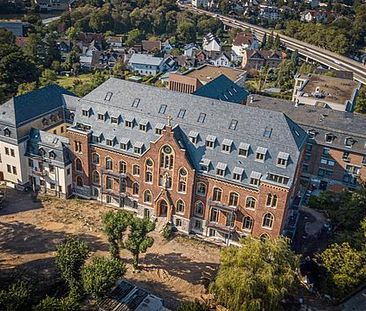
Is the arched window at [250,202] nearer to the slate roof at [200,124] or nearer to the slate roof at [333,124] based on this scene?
the slate roof at [200,124]

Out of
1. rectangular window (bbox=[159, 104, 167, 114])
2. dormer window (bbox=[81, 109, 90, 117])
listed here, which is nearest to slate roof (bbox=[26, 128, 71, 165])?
dormer window (bbox=[81, 109, 90, 117])

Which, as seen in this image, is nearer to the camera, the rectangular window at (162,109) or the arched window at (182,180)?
the arched window at (182,180)

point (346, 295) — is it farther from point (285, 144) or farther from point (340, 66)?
point (340, 66)

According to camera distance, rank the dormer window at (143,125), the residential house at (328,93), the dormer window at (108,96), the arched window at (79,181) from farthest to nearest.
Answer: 1. the residential house at (328,93)
2. the arched window at (79,181)
3. the dormer window at (108,96)
4. the dormer window at (143,125)

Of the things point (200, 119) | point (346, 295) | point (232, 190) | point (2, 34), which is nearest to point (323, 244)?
point (346, 295)

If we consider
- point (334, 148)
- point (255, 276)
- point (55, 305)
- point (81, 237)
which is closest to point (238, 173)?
point (255, 276)

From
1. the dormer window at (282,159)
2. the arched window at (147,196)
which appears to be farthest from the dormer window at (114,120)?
the dormer window at (282,159)

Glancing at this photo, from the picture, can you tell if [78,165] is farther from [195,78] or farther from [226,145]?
[195,78]
